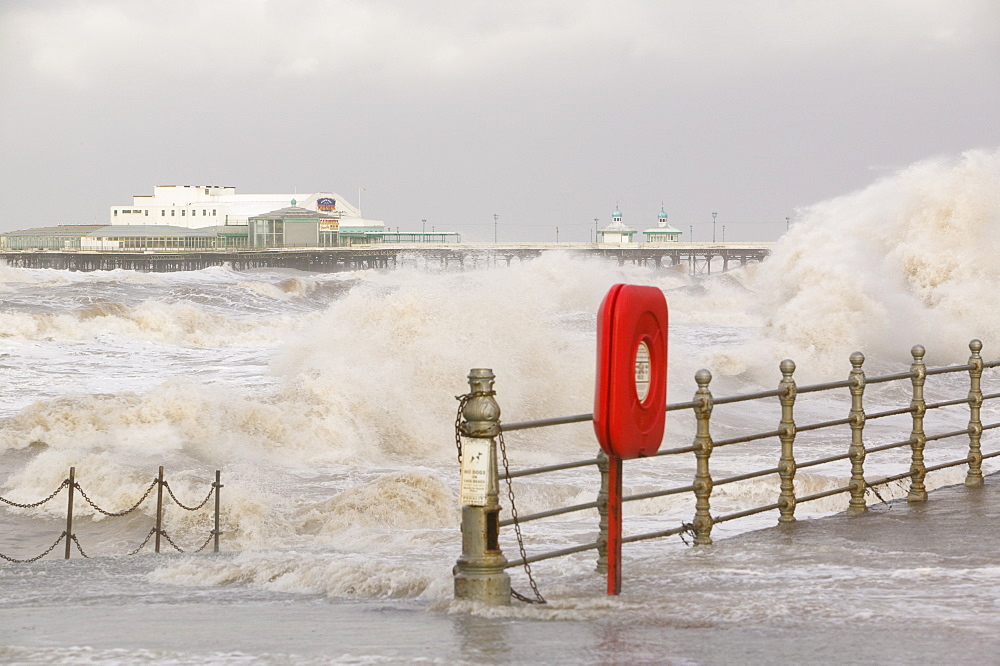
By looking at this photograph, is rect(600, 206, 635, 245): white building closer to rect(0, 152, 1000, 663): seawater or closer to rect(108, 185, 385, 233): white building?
rect(108, 185, 385, 233): white building

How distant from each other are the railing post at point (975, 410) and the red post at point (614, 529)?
3.63 metres

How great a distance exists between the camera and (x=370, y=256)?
115 m

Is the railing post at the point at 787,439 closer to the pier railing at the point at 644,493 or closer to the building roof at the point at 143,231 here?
the pier railing at the point at 644,493

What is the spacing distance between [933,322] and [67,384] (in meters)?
21.4

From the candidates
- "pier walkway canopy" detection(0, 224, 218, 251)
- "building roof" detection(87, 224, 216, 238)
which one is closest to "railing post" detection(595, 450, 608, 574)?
"pier walkway canopy" detection(0, 224, 218, 251)

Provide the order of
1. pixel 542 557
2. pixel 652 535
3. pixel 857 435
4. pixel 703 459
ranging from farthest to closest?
pixel 857 435 → pixel 703 459 → pixel 652 535 → pixel 542 557

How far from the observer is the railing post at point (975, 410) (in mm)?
8195

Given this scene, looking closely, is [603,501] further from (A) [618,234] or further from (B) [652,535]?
(A) [618,234]

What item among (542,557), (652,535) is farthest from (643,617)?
(652,535)

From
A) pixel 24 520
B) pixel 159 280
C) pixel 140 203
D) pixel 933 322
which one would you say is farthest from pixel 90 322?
pixel 140 203

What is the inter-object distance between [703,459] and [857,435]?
145cm

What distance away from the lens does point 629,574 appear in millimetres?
5926

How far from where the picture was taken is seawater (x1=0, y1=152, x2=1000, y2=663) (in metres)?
5.02

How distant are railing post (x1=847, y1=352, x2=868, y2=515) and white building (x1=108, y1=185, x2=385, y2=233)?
404 feet
